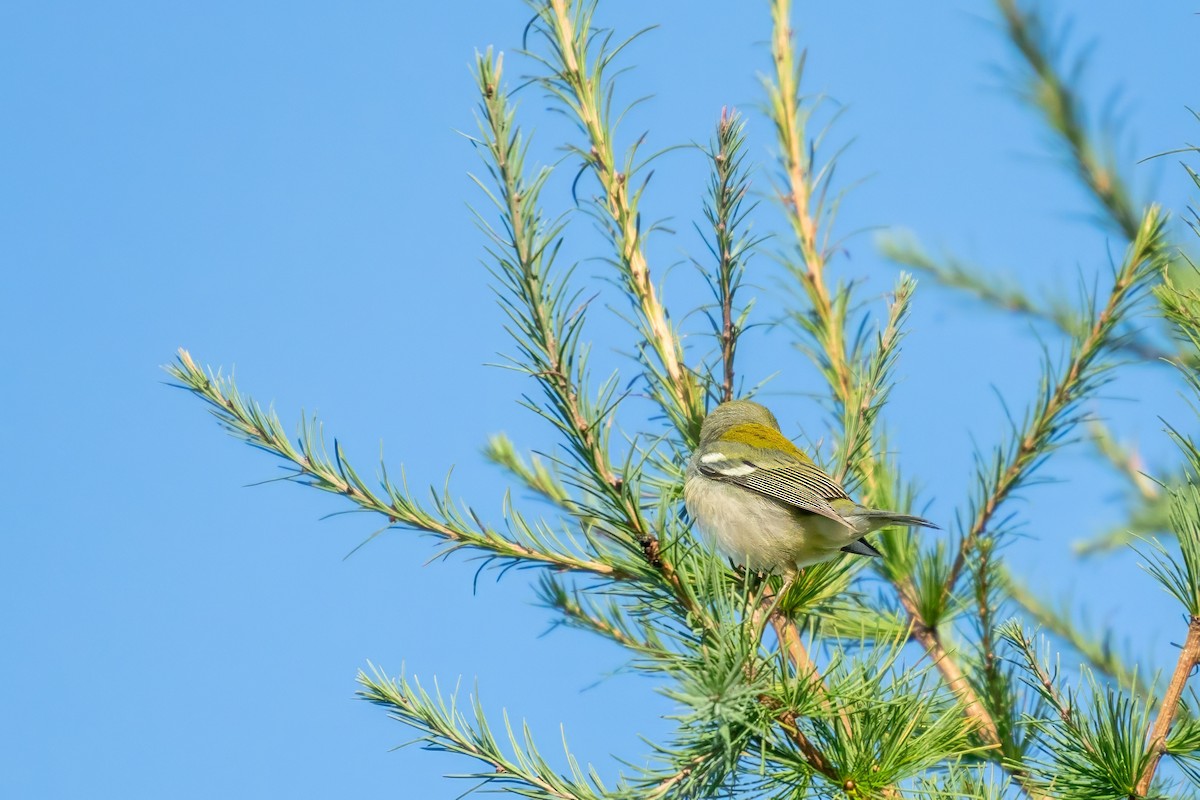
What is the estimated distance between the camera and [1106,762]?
1.62m

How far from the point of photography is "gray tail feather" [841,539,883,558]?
105 inches

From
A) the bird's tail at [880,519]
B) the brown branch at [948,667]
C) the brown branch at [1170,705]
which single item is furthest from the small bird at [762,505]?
the brown branch at [1170,705]

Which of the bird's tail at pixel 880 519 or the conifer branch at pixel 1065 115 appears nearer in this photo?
the bird's tail at pixel 880 519

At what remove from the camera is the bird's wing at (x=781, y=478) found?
275cm

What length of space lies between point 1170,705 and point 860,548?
3.74ft

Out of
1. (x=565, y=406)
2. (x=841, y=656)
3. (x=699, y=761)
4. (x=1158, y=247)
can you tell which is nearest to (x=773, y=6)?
(x=1158, y=247)

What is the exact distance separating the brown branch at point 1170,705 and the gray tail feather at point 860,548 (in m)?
0.99

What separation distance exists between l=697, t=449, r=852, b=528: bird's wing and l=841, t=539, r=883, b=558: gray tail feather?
0.05m

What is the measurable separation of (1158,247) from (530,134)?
1.63 meters

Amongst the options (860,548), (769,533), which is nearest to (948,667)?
(860,548)

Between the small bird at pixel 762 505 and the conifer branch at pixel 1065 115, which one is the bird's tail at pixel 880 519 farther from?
the conifer branch at pixel 1065 115

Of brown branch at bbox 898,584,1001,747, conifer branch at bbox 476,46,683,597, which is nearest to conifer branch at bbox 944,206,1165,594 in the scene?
brown branch at bbox 898,584,1001,747

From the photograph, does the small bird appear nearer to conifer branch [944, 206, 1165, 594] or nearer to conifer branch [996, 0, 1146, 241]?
conifer branch [944, 206, 1165, 594]

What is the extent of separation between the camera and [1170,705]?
1.62 metres
